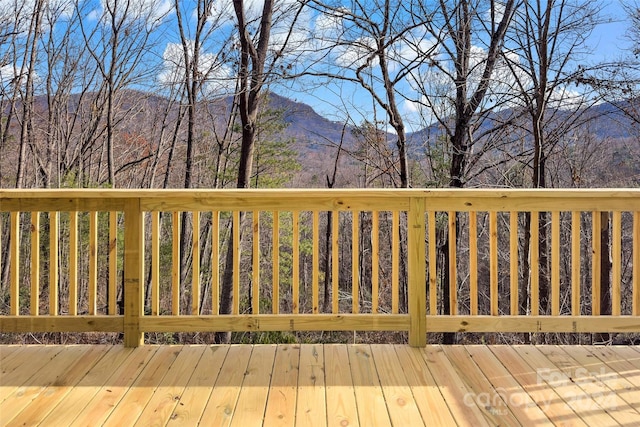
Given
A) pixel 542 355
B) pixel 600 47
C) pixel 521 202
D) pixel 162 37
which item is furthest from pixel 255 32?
pixel 542 355

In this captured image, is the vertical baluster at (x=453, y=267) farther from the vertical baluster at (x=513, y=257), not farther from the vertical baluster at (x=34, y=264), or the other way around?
the vertical baluster at (x=34, y=264)

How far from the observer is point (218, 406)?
194 centimetres

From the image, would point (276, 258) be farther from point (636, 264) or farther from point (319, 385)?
point (636, 264)

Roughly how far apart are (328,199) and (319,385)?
1002 millimetres

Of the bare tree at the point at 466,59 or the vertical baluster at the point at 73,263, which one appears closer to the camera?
the vertical baluster at the point at 73,263

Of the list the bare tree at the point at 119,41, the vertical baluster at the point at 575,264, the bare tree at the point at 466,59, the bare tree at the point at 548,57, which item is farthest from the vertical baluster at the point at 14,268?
the bare tree at the point at 119,41

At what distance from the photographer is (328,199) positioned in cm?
262

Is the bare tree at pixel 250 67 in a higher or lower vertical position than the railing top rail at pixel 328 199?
higher

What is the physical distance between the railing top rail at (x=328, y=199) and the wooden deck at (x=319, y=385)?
81 centimetres

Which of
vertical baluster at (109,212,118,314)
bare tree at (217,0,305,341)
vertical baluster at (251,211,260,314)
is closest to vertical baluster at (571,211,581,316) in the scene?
vertical baluster at (251,211,260,314)

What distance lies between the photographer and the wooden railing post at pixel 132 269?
8.61ft

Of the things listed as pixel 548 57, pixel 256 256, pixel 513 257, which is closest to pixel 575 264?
pixel 513 257

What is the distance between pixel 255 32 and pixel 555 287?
6.11 m

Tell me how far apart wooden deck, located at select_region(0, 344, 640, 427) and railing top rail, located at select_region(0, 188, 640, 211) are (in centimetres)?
81
